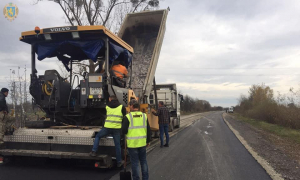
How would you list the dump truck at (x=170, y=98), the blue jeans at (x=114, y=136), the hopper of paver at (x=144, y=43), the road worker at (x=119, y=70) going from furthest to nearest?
the dump truck at (x=170, y=98) < the hopper of paver at (x=144, y=43) < the road worker at (x=119, y=70) < the blue jeans at (x=114, y=136)

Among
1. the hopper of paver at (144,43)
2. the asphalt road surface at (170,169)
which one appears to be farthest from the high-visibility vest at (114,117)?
the hopper of paver at (144,43)

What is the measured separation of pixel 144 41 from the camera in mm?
10570

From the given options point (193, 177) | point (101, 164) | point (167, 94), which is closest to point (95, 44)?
point (101, 164)

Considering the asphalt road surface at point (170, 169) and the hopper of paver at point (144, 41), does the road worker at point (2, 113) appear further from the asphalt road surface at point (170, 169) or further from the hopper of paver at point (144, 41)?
the hopper of paver at point (144, 41)

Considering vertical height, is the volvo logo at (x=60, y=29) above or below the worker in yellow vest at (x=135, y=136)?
above

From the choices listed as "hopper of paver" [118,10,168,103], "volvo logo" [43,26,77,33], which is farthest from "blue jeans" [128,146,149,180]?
"hopper of paver" [118,10,168,103]

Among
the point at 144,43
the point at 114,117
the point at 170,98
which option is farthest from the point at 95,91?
the point at 170,98

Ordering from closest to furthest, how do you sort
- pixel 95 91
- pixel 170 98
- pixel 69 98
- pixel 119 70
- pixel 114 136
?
pixel 114 136 < pixel 95 91 < pixel 69 98 < pixel 119 70 < pixel 170 98

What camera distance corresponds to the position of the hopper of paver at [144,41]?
924 centimetres

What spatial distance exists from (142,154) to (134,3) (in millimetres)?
15581

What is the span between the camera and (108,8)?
17656mm

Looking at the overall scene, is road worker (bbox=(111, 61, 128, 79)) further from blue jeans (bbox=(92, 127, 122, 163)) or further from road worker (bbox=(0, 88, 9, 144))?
road worker (bbox=(0, 88, 9, 144))

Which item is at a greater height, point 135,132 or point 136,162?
point 135,132

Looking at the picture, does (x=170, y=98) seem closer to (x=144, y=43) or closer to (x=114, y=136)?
(x=144, y=43)
